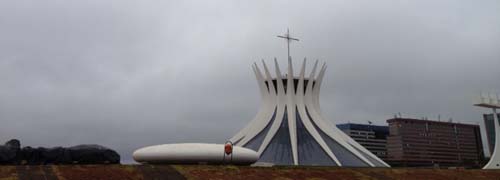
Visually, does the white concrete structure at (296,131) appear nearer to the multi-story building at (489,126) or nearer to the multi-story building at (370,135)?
the multi-story building at (489,126)

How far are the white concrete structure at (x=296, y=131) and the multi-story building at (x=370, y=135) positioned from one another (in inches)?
3916

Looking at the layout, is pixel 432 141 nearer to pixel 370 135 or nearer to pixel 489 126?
pixel 370 135

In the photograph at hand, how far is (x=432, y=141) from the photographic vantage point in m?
142

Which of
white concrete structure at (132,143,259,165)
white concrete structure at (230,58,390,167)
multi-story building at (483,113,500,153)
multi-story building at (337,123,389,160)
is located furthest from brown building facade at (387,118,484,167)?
white concrete structure at (132,143,259,165)

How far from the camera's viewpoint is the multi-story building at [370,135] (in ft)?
475

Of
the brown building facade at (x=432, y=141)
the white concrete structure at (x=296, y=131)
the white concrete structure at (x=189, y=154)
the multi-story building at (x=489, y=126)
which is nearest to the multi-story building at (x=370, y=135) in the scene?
the brown building facade at (x=432, y=141)

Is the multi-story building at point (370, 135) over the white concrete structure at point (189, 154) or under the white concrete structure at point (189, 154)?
over

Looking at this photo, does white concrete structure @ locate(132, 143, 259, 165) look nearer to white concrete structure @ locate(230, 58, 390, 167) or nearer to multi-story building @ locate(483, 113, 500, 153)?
white concrete structure @ locate(230, 58, 390, 167)

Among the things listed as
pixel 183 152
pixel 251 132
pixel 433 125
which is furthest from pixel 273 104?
pixel 433 125

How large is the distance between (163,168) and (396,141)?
126704 millimetres

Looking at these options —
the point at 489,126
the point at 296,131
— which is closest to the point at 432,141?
the point at 489,126

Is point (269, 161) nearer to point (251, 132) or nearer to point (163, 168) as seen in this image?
point (251, 132)

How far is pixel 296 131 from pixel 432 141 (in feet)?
360

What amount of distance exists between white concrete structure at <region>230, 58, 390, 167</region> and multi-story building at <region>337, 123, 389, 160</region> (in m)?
99.5
